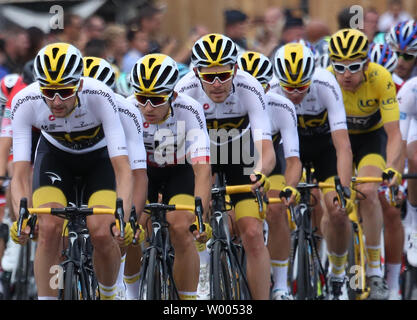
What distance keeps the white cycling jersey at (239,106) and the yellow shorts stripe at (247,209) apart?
531 millimetres

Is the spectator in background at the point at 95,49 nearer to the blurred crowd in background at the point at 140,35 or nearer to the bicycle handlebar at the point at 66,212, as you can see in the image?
the blurred crowd in background at the point at 140,35

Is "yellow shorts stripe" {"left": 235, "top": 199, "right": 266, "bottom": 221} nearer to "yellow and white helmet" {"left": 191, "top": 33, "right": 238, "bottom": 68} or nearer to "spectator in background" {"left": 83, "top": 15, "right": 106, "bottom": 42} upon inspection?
"yellow and white helmet" {"left": 191, "top": 33, "right": 238, "bottom": 68}

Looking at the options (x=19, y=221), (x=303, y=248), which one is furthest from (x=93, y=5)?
(x=19, y=221)

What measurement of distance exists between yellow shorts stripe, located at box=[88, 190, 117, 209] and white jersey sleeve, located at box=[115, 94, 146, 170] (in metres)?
0.27

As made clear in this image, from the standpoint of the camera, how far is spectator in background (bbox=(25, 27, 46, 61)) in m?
11.0

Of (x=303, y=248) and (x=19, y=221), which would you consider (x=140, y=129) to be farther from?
(x=303, y=248)

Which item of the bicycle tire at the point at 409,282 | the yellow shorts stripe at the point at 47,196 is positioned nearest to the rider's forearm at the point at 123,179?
the yellow shorts stripe at the point at 47,196

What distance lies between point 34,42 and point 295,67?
3.42 metres

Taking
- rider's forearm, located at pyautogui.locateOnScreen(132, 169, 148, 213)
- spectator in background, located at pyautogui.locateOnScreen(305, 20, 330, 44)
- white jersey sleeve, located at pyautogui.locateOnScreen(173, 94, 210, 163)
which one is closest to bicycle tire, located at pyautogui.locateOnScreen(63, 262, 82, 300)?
rider's forearm, located at pyautogui.locateOnScreen(132, 169, 148, 213)

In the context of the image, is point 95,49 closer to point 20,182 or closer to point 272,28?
point 272,28

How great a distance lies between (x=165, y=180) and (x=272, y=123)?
1.43m

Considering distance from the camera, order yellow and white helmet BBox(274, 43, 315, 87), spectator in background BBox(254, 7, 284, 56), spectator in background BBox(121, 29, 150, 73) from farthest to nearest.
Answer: spectator in background BBox(254, 7, 284, 56) < spectator in background BBox(121, 29, 150, 73) < yellow and white helmet BBox(274, 43, 315, 87)

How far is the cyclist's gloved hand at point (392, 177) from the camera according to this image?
27.7 feet

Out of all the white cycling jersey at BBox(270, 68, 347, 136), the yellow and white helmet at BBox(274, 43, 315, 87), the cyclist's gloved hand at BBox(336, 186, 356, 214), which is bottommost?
the cyclist's gloved hand at BBox(336, 186, 356, 214)
